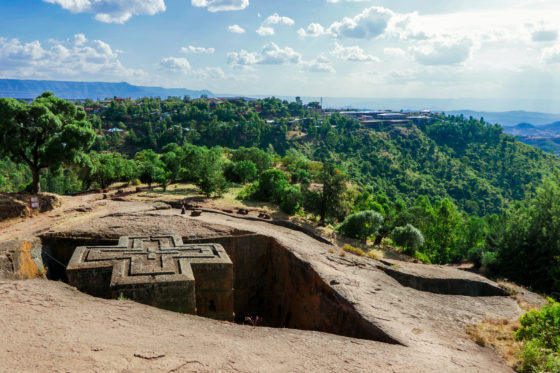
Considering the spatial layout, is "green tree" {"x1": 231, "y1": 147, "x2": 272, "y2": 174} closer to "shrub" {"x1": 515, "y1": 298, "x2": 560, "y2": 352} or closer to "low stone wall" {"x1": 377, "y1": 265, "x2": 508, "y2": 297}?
"low stone wall" {"x1": 377, "y1": 265, "x2": 508, "y2": 297}

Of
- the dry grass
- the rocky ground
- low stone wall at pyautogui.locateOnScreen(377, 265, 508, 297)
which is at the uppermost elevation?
the rocky ground

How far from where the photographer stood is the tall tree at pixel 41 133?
18.9 meters

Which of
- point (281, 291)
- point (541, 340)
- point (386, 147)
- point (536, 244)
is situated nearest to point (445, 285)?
point (541, 340)

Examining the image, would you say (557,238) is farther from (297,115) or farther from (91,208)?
(297,115)

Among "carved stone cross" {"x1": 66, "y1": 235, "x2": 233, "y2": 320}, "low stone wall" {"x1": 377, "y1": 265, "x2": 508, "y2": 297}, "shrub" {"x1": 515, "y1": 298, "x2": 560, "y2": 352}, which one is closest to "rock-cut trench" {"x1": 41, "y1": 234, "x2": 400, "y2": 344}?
"carved stone cross" {"x1": 66, "y1": 235, "x2": 233, "y2": 320}

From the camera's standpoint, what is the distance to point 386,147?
91.6 metres

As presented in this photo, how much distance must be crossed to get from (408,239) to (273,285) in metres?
17.1

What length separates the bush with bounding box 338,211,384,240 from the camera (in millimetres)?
28453

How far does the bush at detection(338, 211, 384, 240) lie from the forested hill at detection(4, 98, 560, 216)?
35.9m

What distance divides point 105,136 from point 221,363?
89.3m

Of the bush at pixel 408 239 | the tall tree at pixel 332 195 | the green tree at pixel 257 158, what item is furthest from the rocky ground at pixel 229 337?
the green tree at pixel 257 158

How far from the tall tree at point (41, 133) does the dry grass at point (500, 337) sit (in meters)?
22.7

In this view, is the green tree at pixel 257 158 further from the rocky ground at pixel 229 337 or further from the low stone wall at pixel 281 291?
the rocky ground at pixel 229 337

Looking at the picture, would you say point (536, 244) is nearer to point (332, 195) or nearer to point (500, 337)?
point (500, 337)
